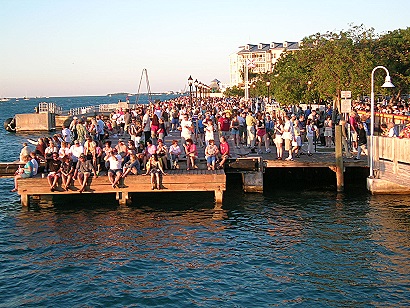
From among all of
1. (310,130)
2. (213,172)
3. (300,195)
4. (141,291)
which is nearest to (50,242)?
(141,291)

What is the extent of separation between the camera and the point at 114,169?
19.4 meters

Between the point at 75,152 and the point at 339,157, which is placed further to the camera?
the point at 339,157

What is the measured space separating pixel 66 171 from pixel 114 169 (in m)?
1.67

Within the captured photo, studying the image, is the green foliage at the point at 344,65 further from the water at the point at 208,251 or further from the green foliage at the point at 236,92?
the green foliage at the point at 236,92

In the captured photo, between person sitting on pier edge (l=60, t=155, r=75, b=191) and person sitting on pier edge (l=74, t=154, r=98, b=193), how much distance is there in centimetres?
22

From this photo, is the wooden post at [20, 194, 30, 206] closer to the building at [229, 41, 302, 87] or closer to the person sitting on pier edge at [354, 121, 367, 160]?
the person sitting on pier edge at [354, 121, 367, 160]

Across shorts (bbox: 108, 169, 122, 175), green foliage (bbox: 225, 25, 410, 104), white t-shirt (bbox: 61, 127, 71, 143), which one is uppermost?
green foliage (bbox: 225, 25, 410, 104)

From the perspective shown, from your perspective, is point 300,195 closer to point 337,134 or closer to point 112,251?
point 337,134

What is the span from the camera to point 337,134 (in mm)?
21453

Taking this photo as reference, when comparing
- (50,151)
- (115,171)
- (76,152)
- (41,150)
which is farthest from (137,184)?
(41,150)

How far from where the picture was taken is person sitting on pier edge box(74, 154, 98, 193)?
752 inches

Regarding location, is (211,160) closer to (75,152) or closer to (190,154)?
(190,154)

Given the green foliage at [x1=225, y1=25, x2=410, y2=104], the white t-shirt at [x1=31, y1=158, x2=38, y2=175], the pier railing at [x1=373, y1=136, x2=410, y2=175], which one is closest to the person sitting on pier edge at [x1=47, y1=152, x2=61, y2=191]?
the white t-shirt at [x1=31, y1=158, x2=38, y2=175]

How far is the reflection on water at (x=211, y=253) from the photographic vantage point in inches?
486
